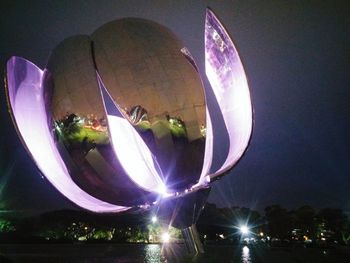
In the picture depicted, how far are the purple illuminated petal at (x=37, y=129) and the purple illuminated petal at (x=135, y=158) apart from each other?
Result: 3.80 feet

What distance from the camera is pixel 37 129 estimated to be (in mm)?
8930

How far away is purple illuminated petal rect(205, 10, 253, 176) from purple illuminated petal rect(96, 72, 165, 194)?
1146 millimetres

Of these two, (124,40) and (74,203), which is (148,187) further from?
(124,40)

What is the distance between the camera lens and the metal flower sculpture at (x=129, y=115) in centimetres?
759

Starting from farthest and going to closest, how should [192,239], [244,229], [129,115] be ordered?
[244,229] → [192,239] → [129,115]

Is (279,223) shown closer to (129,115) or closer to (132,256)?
(132,256)

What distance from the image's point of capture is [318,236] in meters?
67.6

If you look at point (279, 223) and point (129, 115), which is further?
point (279, 223)

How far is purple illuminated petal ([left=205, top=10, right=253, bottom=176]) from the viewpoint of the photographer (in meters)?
7.87

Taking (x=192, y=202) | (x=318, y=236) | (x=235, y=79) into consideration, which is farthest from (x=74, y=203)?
(x=318, y=236)

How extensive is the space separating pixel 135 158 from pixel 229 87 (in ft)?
7.77

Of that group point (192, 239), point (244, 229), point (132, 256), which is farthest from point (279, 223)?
point (192, 239)

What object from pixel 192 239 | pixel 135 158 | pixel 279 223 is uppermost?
pixel 279 223

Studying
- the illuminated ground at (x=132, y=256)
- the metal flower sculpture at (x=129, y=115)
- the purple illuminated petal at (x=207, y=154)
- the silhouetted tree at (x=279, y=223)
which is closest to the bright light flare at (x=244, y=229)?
the silhouetted tree at (x=279, y=223)
